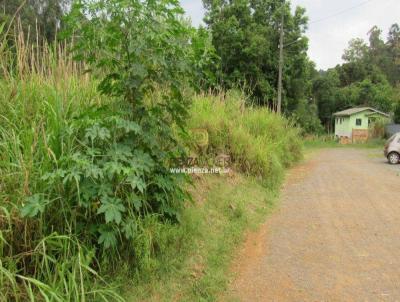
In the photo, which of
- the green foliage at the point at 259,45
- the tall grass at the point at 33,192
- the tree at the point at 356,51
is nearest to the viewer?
the tall grass at the point at 33,192

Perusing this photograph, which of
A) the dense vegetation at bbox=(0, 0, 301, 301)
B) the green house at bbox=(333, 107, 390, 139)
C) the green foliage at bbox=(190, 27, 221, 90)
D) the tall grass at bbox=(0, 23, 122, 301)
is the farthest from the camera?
the green house at bbox=(333, 107, 390, 139)

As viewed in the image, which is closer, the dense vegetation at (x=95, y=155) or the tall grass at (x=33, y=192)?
the tall grass at (x=33, y=192)

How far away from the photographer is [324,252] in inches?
165

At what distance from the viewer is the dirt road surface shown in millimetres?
3328

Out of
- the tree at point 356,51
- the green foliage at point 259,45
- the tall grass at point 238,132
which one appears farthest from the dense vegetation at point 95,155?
the tree at point 356,51

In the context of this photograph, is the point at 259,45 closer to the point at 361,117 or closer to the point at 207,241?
the point at 361,117

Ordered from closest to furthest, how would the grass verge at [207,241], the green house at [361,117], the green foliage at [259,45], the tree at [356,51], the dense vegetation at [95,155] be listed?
the dense vegetation at [95,155], the grass verge at [207,241], the green foliage at [259,45], the green house at [361,117], the tree at [356,51]

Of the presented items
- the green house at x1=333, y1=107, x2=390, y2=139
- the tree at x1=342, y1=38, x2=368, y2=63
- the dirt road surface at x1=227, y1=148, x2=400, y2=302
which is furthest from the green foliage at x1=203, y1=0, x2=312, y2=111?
the tree at x1=342, y1=38, x2=368, y2=63

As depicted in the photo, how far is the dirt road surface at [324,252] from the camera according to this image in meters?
3.33

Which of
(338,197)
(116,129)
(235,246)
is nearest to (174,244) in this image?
(235,246)

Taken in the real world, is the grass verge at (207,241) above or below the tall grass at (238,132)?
below

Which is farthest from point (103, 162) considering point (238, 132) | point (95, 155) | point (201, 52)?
point (238, 132)

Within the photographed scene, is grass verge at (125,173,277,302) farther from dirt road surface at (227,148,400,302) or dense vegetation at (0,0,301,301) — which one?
dirt road surface at (227,148,400,302)

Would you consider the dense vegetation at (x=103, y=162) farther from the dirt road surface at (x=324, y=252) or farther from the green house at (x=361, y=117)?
the green house at (x=361, y=117)
